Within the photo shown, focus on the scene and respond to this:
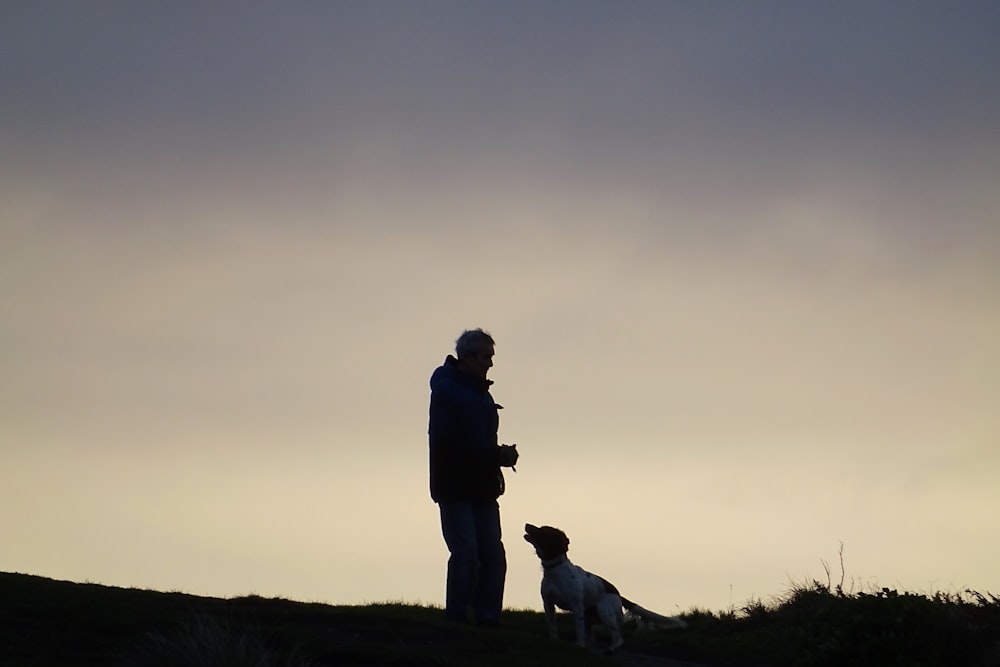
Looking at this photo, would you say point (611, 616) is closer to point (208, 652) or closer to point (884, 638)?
point (884, 638)

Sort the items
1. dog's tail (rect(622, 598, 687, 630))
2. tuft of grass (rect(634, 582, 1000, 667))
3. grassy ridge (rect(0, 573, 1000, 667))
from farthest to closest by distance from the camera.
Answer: dog's tail (rect(622, 598, 687, 630)), tuft of grass (rect(634, 582, 1000, 667)), grassy ridge (rect(0, 573, 1000, 667))

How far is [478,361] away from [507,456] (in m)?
0.96

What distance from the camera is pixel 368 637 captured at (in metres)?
9.70

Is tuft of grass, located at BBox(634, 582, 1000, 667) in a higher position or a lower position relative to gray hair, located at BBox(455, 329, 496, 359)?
lower

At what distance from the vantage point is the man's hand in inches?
446

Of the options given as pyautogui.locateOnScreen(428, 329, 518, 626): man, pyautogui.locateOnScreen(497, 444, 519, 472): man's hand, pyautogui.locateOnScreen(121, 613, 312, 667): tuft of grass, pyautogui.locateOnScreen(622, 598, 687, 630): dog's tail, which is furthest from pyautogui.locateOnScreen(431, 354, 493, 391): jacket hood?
pyautogui.locateOnScreen(121, 613, 312, 667): tuft of grass

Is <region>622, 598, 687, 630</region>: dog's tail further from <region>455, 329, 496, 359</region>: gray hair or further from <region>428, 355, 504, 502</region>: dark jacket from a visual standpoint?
<region>455, 329, 496, 359</region>: gray hair

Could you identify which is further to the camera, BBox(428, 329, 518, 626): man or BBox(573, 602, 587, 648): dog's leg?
BBox(573, 602, 587, 648): dog's leg

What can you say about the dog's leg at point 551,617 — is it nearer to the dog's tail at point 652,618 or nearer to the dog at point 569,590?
the dog at point 569,590

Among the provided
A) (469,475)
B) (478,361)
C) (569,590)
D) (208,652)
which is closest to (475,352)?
(478,361)

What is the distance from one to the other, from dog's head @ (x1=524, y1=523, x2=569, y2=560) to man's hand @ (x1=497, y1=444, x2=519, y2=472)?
2.34ft

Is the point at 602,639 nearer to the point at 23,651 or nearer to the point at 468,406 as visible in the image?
the point at 468,406

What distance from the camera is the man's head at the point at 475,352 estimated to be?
1145 centimetres

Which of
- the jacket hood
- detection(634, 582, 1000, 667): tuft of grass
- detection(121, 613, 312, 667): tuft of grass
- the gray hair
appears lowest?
detection(121, 613, 312, 667): tuft of grass
